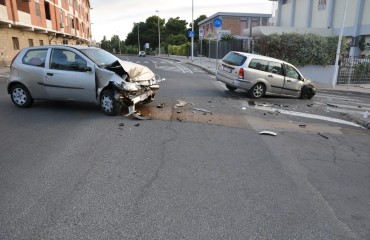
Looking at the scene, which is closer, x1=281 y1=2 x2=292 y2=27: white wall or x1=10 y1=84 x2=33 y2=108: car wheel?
x1=10 y1=84 x2=33 y2=108: car wheel

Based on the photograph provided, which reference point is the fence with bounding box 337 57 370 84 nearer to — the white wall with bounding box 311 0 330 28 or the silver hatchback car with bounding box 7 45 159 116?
the white wall with bounding box 311 0 330 28

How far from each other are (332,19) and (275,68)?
2171 centimetres

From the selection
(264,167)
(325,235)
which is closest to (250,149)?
(264,167)

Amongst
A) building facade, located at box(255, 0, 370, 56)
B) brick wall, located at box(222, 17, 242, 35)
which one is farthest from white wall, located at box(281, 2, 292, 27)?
brick wall, located at box(222, 17, 242, 35)

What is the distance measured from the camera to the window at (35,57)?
822cm

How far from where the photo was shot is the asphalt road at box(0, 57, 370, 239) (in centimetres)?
333

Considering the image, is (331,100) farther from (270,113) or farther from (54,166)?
Answer: (54,166)

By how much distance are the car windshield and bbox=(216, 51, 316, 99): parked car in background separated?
511 centimetres

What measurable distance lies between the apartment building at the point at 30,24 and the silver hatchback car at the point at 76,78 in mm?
18172

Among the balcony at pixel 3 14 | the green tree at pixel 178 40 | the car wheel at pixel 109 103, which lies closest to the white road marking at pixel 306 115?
the car wheel at pixel 109 103

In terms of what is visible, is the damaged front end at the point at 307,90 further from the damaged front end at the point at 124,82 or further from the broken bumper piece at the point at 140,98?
the damaged front end at the point at 124,82

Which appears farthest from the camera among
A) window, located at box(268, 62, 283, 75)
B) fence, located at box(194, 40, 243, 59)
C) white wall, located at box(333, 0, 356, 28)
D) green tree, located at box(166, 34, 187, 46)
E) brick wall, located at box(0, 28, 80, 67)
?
green tree, located at box(166, 34, 187, 46)

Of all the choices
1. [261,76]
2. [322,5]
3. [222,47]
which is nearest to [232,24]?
[222,47]

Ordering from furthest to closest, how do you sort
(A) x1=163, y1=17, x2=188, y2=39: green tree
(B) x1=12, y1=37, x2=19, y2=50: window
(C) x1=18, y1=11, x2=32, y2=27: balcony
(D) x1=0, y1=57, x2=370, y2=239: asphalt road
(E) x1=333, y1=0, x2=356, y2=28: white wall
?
(A) x1=163, y1=17, x2=188, y2=39: green tree → (B) x1=12, y1=37, x2=19, y2=50: window → (E) x1=333, y1=0, x2=356, y2=28: white wall → (C) x1=18, y1=11, x2=32, y2=27: balcony → (D) x1=0, y1=57, x2=370, y2=239: asphalt road
